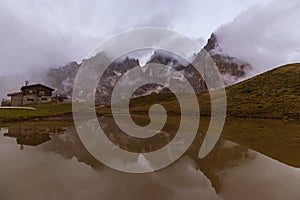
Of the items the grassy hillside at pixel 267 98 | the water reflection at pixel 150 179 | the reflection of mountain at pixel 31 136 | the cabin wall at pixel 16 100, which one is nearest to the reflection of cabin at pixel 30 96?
the cabin wall at pixel 16 100

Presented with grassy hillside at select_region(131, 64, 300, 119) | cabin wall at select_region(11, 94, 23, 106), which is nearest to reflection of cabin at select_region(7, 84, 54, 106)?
cabin wall at select_region(11, 94, 23, 106)

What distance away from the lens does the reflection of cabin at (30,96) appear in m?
91.2

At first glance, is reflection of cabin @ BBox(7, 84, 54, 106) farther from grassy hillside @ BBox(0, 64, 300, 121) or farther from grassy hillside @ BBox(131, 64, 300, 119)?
grassy hillside @ BBox(131, 64, 300, 119)

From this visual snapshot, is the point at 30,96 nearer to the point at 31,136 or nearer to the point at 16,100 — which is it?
the point at 16,100

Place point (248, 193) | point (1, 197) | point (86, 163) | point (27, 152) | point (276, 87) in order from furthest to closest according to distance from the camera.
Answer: point (276, 87)
point (27, 152)
point (86, 163)
point (248, 193)
point (1, 197)

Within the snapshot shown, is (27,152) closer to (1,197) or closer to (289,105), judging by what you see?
(1,197)

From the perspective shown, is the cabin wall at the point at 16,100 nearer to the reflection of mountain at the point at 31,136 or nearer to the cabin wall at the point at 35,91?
the cabin wall at the point at 35,91

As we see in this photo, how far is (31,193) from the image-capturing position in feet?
28.5

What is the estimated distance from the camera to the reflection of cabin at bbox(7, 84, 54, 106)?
299 feet

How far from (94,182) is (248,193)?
588 cm

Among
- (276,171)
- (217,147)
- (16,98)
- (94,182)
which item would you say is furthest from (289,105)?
(16,98)

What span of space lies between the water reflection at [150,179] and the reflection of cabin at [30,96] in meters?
82.9

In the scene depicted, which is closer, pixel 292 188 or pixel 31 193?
pixel 31 193

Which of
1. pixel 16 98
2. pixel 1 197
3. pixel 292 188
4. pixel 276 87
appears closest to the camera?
pixel 1 197
